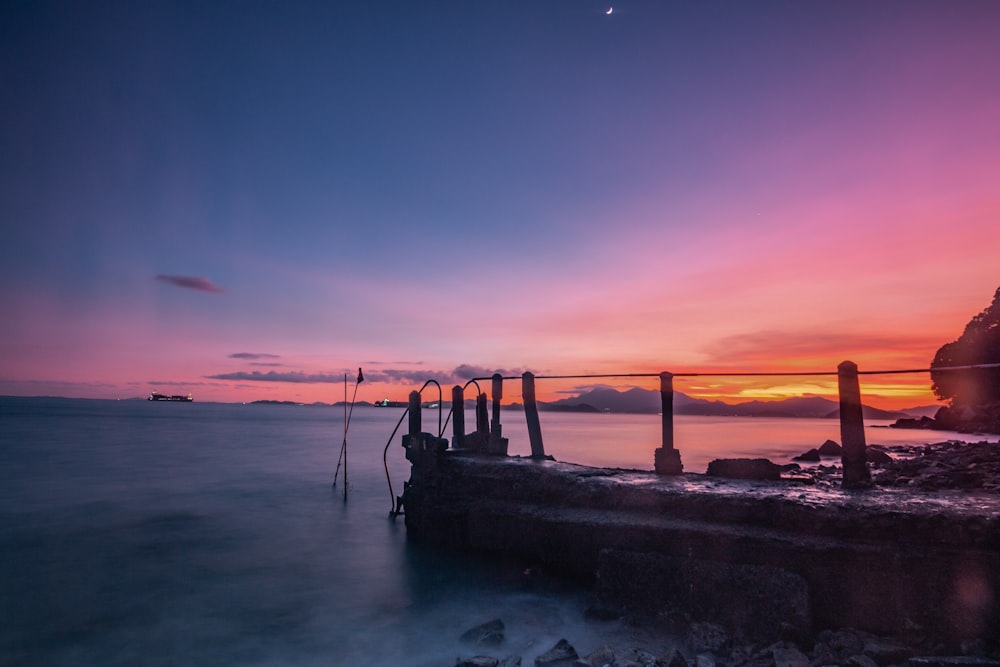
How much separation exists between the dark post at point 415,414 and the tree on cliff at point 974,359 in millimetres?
46088

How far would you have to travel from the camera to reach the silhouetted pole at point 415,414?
38.9 ft

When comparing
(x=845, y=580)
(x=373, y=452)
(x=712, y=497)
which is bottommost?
(x=373, y=452)

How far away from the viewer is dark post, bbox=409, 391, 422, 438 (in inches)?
468

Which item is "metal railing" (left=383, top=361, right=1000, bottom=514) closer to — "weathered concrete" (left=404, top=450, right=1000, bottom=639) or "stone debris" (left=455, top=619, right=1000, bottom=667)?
"weathered concrete" (left=404, top=450, right=1000, bottom=639)

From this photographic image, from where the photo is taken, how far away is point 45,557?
11.3 metres

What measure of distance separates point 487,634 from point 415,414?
610 centimetres

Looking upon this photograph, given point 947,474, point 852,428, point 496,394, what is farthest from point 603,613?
point 947,474

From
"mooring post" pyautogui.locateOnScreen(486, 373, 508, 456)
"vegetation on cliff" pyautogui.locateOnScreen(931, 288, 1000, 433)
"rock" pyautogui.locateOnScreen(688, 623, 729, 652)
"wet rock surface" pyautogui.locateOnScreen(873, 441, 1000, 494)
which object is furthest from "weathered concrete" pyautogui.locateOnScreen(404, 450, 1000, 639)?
"vegetation on cliff" pyautogui.locateOnScreen(931, 288, 1000, 433)

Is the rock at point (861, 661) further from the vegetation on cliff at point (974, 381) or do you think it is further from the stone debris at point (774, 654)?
the vegetation on cliff at point (974, 381)

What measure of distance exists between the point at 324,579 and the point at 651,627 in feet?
21.3

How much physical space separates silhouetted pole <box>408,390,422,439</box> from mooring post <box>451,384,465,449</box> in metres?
0.82

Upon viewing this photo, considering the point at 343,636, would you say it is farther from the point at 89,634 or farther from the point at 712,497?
the point at 712,497

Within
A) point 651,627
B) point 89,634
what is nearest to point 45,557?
point 89,634

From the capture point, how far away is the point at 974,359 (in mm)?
46281
